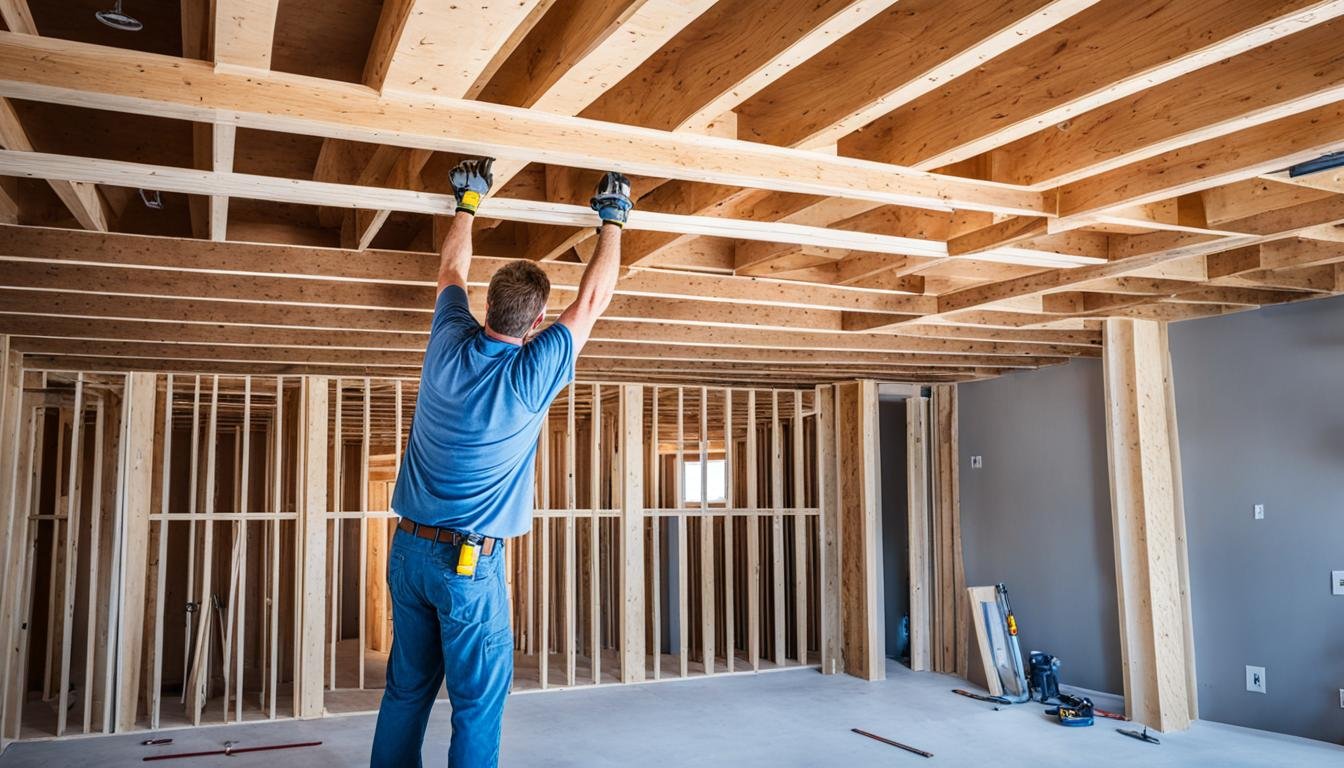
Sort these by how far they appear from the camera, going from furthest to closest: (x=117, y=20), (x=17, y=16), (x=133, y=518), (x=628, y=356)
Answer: (x=628, y=356) < (x=133, y=518) < (x=117, y=20) < (x=17, y=16)

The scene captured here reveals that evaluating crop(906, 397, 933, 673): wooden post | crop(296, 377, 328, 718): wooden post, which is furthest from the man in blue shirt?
crop(906, 397, 933, 673): wooden post

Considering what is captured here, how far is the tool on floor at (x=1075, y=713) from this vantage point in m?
Answer: 6.79

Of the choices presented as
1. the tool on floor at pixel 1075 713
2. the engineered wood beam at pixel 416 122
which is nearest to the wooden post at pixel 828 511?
the tool on floor at pixel 1075 713

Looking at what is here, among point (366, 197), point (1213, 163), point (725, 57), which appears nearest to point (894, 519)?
point (1213, 163)

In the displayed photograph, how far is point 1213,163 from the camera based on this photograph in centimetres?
366

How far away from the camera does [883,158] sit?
370 cm

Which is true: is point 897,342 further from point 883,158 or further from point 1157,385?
point 883,158

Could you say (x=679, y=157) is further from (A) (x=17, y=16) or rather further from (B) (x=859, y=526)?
(B) (x=859, y=526)

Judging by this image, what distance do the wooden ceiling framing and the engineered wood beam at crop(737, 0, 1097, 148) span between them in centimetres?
1

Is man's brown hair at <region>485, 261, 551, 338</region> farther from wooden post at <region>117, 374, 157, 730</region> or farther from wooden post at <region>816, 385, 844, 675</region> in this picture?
wooden post at <region>816, 385, 844, 675</region>

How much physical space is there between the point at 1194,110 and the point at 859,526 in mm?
6301

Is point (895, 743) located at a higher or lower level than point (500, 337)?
lower

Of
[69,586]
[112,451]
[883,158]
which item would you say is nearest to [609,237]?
[883,158]

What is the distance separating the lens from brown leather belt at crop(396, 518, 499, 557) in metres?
2.93
